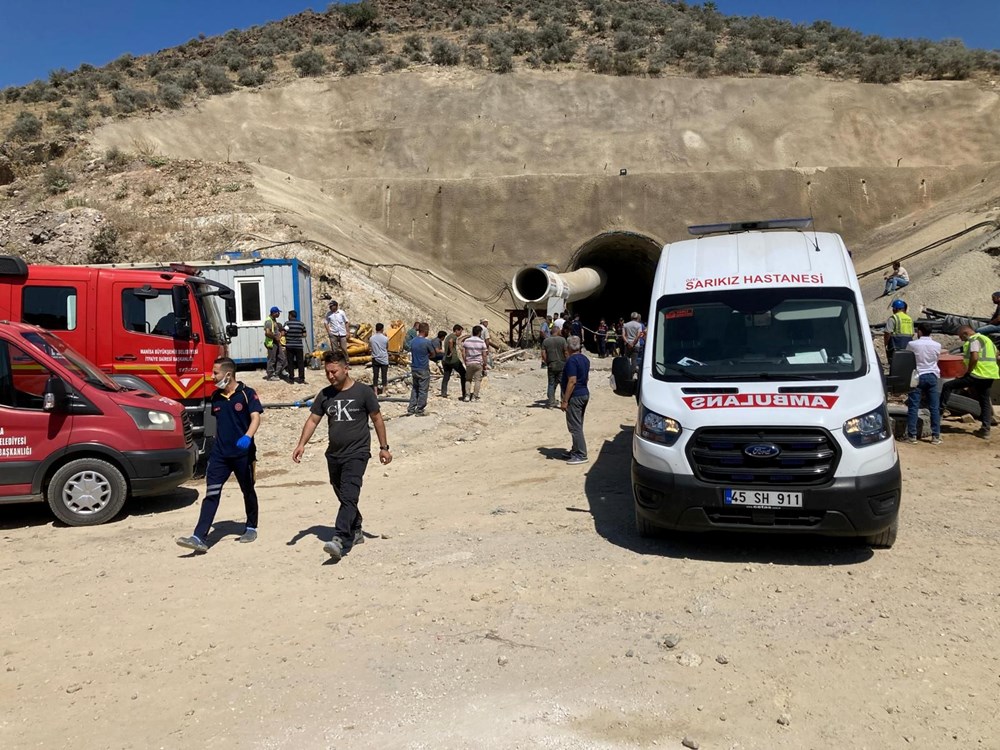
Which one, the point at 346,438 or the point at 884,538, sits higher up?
the point at 346,438

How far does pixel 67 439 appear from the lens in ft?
24.4

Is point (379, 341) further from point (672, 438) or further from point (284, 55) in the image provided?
point (284, 55)

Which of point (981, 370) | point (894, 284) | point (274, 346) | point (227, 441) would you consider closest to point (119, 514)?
point (227, 441)

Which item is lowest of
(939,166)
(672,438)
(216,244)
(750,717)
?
(750,717)

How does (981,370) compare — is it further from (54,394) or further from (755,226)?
(54,394)

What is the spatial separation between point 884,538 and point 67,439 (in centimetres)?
789

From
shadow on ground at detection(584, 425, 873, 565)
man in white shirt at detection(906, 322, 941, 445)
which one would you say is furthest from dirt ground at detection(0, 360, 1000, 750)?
man in white shirt at detection(906, 322, 941, 445)

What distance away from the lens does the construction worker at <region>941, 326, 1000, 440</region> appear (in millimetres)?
9820

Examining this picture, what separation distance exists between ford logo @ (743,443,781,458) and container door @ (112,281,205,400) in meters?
8.17

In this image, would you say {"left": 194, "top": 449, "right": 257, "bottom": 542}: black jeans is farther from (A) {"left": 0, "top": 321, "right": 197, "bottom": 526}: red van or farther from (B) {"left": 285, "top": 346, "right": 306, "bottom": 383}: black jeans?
(B) {"left": 285, "top": 346, "right": 306, "bottom": 383}: black jeans

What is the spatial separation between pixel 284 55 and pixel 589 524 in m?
49.4

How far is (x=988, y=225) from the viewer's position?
2148 cm

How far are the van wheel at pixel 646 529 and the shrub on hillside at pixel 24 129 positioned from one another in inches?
1403

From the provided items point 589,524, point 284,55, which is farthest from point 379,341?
point 284,55
